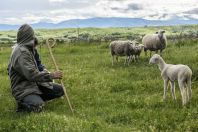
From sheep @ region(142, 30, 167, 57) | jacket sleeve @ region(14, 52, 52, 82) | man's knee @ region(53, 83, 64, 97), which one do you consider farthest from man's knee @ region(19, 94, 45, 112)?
sheep @ region(142, 30, 167, 57)

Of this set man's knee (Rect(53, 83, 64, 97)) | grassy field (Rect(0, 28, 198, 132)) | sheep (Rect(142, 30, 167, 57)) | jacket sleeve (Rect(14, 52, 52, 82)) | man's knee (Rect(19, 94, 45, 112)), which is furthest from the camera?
sheep (Rect(142, 30, 167, 57))

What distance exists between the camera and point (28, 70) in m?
13.9

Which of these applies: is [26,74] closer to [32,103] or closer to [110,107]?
[32,103]

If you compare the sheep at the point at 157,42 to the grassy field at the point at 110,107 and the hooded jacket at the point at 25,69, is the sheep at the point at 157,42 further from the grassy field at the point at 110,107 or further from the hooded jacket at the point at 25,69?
the hooded jacket at the point at 25,69

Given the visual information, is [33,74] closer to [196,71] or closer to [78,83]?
[78,83]

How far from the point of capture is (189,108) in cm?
1445

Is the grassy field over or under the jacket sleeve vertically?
under

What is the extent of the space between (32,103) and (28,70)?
3.62 feet

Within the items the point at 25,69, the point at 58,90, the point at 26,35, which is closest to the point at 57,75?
the point at 25,69

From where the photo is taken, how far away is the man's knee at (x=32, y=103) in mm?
14156

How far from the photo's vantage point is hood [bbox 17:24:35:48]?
14.2m

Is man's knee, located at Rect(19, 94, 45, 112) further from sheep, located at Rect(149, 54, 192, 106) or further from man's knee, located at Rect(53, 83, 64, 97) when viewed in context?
sheep, located at Rect(149, 54, 192, 106)

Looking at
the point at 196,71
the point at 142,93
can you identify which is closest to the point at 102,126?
the point at 142,93

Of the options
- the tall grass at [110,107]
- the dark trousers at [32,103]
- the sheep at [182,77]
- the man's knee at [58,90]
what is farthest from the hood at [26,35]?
the sheep at [182,77]
